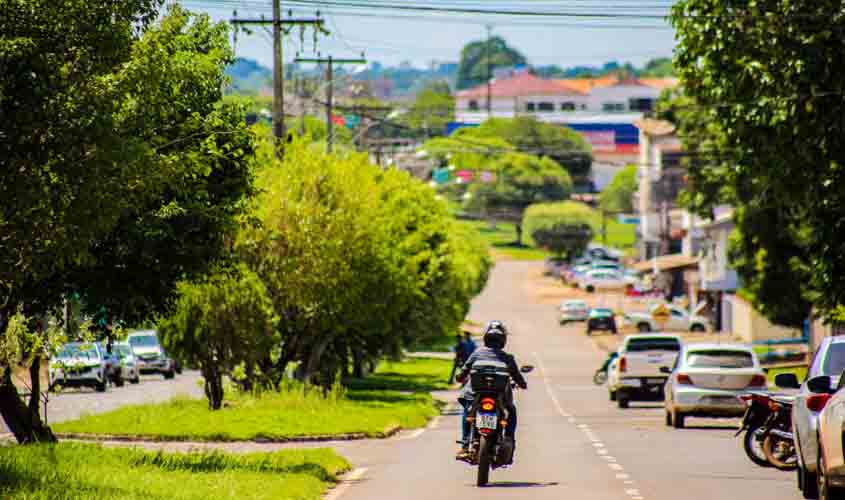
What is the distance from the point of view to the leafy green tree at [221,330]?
3491 centimetres

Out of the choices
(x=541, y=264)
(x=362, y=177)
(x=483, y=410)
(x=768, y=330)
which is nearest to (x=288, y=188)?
(x=362, y=177)

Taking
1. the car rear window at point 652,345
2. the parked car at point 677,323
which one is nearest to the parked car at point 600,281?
the parked car at point 677,323

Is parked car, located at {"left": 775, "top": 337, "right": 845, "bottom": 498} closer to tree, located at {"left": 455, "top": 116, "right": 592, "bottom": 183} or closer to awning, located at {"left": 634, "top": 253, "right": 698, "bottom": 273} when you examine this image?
awning, located at {"left": 634, "top": 253, "right": 698, "bottom": 273}

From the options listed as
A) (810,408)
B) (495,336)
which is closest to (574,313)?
(495,336)

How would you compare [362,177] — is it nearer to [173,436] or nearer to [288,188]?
[288,188]

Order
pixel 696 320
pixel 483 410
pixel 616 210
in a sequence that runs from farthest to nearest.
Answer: pixel 616 210 < pixel 696 320 < pixel 483 410

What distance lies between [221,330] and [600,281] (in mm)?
99072

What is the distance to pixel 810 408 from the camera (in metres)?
17.5

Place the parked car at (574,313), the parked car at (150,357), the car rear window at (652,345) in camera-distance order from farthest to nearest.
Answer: the parked car at (574,313) < the parked car at (150,357) < the car rear window at (652,345)

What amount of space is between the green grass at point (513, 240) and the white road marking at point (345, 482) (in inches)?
5416

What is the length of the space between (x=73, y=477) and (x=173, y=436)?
1290 centimetres

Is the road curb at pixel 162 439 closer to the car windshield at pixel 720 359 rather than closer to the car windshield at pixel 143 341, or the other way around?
the car windshield at pixel 720 359

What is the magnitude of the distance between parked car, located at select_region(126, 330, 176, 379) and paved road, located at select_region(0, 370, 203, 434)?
1.83 m

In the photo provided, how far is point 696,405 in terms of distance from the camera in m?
33.2
